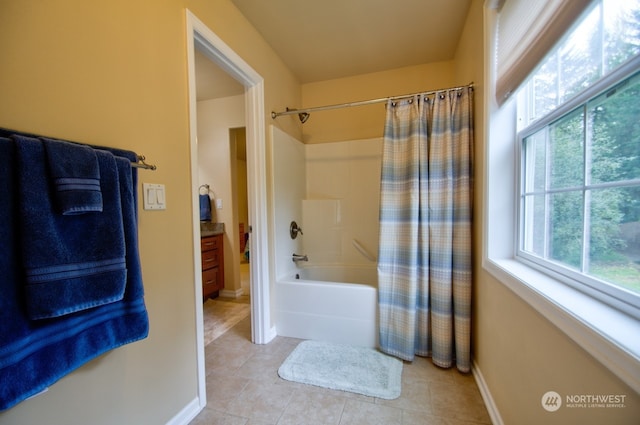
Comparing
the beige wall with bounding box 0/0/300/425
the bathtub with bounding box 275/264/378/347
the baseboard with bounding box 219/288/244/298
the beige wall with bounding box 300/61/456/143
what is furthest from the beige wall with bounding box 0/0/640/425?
the baseboard with bounding box 219/288/244/298

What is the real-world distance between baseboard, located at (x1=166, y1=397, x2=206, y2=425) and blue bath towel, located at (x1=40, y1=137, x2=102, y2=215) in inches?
44.0

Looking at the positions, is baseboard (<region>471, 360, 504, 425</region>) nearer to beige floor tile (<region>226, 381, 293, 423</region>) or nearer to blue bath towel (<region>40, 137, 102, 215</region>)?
beige floor tile (<region>226, 381, 293, 423</region>)

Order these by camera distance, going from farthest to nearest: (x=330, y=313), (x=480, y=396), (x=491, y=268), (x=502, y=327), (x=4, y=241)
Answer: (x=330, y=313)
(x=480, y=396)
(x=491, y=268)
(x=502, y=327)
(x=4, y=241)

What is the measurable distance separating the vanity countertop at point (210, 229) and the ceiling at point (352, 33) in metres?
1.61

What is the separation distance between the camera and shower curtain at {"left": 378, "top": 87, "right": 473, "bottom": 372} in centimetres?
167

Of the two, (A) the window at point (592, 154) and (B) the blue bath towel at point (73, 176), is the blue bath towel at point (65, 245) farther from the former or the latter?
(A) the window at point (592, 154)

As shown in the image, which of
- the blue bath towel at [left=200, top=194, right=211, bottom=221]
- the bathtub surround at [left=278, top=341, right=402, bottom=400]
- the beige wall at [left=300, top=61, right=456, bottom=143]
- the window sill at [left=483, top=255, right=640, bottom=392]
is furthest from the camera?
the blue bath towel at [left=200, top=194, right=211, bottom=221]

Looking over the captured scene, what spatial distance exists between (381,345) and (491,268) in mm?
994

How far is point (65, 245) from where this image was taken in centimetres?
77

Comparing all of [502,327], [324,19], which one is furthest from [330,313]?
[324,19]

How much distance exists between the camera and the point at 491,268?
52.1 inches

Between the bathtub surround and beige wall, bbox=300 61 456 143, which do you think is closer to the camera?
the bathtub surround

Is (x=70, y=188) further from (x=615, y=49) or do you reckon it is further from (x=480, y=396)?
(x=480, y=396)

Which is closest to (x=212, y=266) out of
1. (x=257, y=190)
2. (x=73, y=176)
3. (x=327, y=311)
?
(x=257, y=190)
